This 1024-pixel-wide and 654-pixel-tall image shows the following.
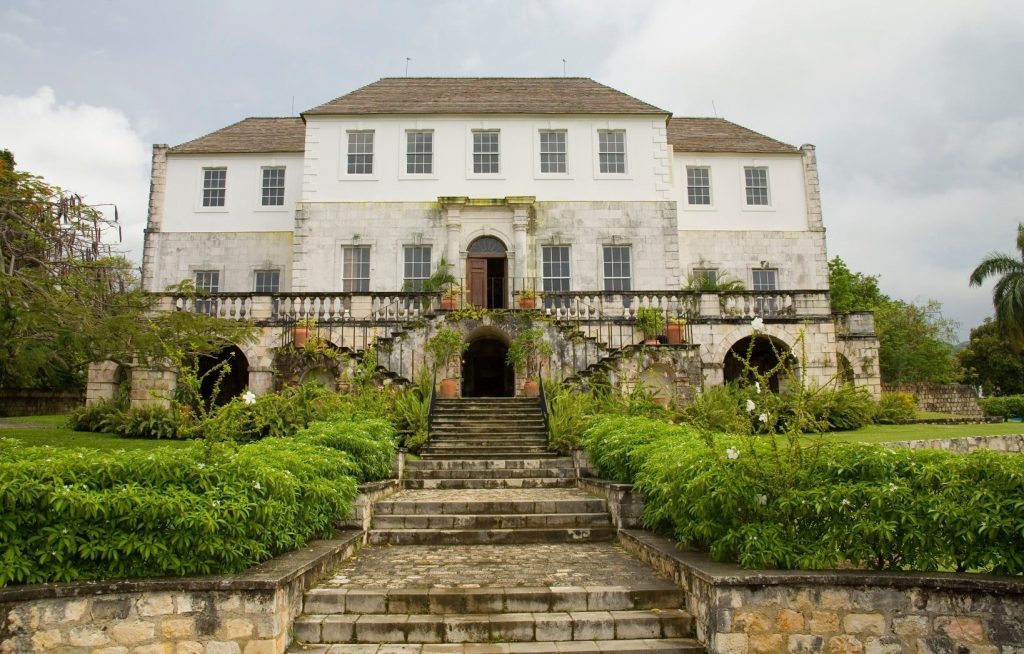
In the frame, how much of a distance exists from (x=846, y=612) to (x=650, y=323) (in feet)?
44.3

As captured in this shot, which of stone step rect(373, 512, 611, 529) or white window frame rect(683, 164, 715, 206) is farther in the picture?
white window frame rect(683, 164, 715, 206)

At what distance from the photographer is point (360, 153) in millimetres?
24750

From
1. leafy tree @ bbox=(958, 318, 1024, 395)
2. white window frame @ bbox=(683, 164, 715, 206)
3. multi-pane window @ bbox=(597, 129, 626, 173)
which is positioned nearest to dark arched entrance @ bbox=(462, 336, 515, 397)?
multi-pane window @ bbox=(597, 129, 626, 173)

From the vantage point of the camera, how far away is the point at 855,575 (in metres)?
5.84

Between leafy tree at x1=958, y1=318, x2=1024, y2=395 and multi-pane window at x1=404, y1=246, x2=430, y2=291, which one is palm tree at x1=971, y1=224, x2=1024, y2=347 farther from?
multi-pane window at x1=404, y1=246, x2=430, y2=291

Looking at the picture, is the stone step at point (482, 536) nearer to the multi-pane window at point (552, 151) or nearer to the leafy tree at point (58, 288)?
the leafy tree at point (58, 288)

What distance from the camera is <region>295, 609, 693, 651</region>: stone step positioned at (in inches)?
247

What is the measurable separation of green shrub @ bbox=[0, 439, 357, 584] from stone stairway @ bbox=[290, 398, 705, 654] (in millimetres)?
1043

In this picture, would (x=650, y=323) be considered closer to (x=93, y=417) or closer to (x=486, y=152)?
(x=486, y=152)

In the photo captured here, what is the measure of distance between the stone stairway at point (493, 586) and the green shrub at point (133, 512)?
1.04m

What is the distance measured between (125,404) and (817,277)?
72.8ft

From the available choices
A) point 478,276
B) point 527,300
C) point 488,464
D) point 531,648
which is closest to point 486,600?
point 531,648

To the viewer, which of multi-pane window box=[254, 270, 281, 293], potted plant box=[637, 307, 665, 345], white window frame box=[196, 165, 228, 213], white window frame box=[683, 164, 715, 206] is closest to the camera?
potted plant box=[637, 307, 665, 345]

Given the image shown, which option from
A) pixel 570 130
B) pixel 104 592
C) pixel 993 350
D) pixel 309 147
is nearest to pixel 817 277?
pixel 570 130
